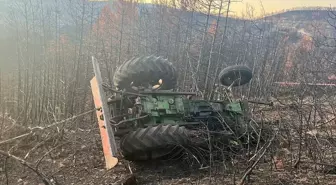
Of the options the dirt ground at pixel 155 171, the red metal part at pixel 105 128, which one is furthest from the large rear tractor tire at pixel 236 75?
the red metal part at pixel 105 128

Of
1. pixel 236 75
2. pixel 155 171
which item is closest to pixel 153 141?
pixel 155 171

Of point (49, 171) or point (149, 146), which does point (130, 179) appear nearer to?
point (149, 146)

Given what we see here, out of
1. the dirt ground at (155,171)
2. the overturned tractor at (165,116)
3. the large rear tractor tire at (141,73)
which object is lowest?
A: the dirt ground at (155,171)

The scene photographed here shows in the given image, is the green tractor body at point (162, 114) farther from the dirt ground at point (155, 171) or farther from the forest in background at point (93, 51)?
the forest in background at point (93, 51)

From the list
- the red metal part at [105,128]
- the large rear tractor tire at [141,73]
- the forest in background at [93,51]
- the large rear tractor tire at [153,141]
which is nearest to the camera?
the red metal part at [105,128]

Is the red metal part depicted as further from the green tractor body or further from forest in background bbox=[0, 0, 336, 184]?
forest in background bbox=[0, 0, 336, 184]

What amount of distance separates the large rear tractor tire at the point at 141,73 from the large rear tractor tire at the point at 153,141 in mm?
1526

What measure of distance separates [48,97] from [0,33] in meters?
16.7

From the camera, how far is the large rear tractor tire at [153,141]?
6.17 m

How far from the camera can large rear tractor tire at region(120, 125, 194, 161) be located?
6168 millimetres

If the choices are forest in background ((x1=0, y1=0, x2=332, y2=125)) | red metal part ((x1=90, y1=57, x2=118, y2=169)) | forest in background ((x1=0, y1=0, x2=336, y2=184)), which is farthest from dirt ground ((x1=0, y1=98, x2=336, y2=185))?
forest in background ((x1=0, y1=0, x2=332, y2=125))

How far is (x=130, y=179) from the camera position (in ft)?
18.2

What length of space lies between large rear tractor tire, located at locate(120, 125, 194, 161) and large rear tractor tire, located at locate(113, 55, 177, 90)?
153 cm

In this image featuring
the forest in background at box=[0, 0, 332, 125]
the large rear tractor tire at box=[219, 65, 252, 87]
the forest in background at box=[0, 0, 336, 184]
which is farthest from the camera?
the forest in background at box=[0, 0, 332, 125]
